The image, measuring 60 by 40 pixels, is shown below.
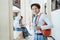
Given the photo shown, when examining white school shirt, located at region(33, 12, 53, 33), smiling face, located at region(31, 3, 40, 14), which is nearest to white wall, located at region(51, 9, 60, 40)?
white school shirt, located at region(33, 12, 53, 33)

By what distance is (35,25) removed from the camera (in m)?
1.68

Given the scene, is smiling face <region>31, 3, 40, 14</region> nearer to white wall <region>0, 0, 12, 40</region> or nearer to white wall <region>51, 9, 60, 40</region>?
white wall <region>51, 9, 60, 40</region>

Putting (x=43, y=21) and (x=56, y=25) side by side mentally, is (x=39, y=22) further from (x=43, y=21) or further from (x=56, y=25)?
(x=56, y=25)

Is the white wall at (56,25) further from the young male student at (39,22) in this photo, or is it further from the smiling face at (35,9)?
the smiling face at (35,9)

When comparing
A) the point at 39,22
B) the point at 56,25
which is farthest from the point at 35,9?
the point at 56,25

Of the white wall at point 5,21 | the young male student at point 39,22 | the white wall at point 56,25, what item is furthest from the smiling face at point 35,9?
the white wall at point 5,21

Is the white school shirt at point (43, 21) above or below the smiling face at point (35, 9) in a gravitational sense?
below

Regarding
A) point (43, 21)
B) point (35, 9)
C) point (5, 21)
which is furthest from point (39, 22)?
point (5, 21)

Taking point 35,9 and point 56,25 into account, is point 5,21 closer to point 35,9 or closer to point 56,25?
point 35,9

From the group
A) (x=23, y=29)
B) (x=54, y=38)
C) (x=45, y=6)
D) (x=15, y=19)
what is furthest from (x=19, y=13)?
(x=54, y=38)

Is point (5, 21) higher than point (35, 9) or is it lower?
lower

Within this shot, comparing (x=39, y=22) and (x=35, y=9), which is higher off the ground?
(x=35, y=9)

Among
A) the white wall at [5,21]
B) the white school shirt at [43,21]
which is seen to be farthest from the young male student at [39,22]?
the white wall at [5,21]

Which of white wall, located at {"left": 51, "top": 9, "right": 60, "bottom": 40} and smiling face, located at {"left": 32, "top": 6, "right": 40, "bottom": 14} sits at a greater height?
smiling face, located at {"left": 32, "top": 6, "right": 40, "bottom": 14}
